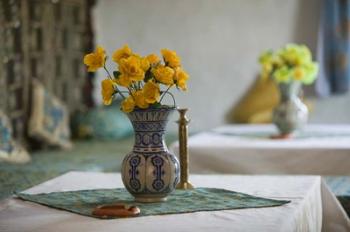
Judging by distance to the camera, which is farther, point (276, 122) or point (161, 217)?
point (276, 122)

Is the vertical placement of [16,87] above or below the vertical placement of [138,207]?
above

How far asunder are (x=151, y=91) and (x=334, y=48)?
154 inches

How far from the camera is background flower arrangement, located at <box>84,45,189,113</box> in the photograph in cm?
222

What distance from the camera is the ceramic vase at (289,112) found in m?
4.08

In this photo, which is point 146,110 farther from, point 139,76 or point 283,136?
point 283,136

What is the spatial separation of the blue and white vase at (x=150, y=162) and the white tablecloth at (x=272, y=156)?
1.37 m

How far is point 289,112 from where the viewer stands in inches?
161

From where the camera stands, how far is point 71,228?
6.46 ft

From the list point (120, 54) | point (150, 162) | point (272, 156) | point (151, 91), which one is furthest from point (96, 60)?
point (272, 156)

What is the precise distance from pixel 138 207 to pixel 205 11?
4.16 metres

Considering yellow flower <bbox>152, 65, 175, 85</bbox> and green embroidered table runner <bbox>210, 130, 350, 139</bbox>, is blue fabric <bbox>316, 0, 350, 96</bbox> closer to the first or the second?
green embroidered table runner <bbox>210, 130, 350, 139</bbox>

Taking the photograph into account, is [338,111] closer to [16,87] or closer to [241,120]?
[241,120]

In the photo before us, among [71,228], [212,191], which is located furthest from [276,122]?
[71,228]

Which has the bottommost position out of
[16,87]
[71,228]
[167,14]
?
[71,228]
